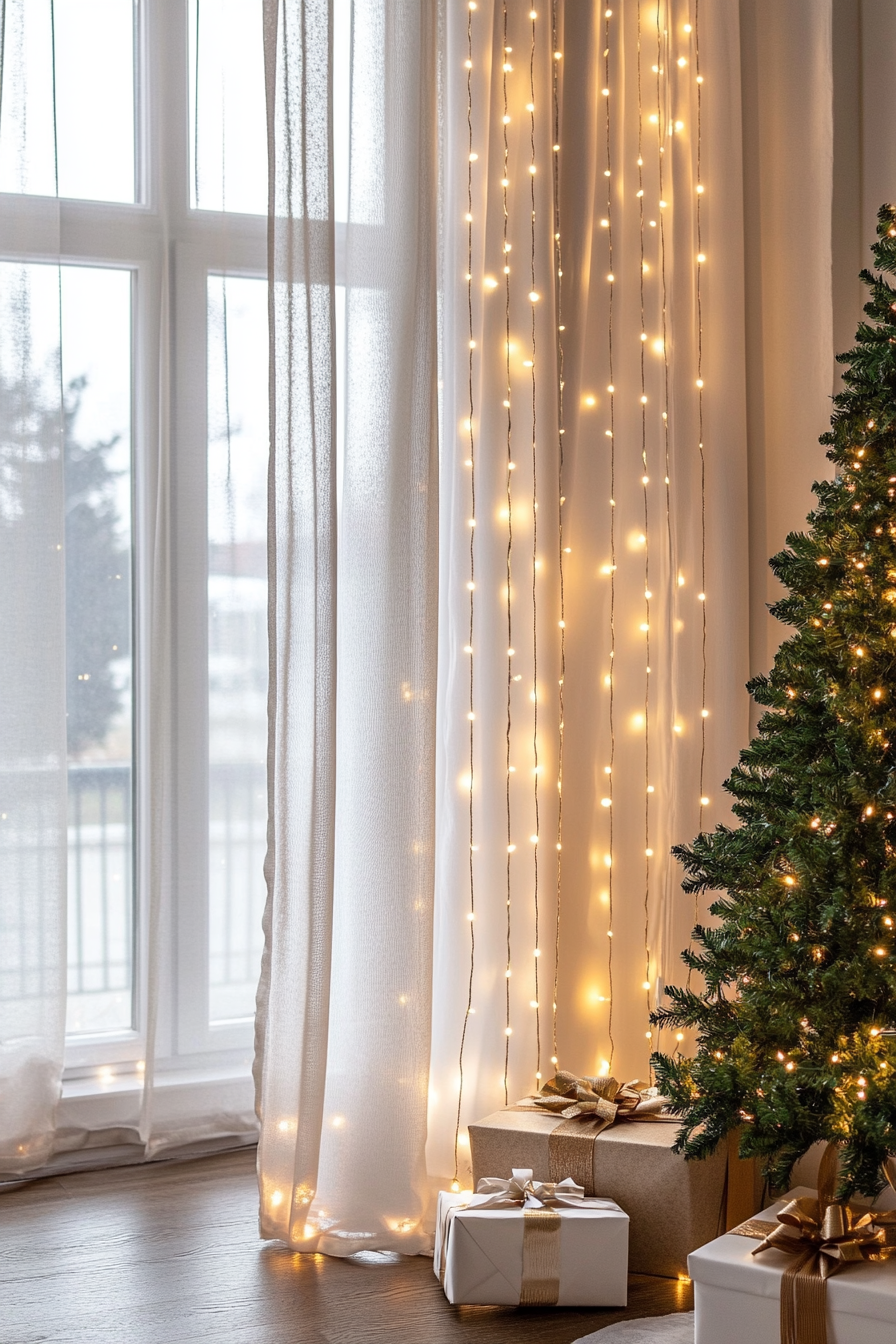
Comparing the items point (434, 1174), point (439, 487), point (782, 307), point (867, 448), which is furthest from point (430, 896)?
point (782, 307)

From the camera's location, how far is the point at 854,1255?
154cm

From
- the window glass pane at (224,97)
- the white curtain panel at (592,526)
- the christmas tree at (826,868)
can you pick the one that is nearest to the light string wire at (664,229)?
the white curtain panel at (592,526)

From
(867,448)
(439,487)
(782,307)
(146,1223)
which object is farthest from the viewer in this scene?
(782,307)

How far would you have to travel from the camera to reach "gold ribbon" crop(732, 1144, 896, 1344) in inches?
59.7

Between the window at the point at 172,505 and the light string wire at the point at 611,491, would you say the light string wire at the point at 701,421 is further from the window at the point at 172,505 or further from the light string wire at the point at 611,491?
the window at the point at 172,505

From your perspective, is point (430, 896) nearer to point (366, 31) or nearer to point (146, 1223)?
point (146, 1223)

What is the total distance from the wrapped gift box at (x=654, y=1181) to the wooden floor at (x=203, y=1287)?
0.06 meters

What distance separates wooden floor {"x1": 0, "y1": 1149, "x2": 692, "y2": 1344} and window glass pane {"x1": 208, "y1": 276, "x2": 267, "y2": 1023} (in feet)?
1.53

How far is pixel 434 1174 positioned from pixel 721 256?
1.79m

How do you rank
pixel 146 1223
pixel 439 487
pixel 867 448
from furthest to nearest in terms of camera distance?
pixel 439 487 < pixel 146 1223 < pixel 867 448

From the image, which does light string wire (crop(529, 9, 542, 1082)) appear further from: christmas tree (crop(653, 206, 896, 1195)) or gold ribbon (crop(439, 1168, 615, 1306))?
christmas tree (crop(653, 206, 896, 1195))

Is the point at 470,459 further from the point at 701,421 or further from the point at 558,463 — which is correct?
the point at 701,421

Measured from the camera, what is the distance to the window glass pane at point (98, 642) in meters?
2.47

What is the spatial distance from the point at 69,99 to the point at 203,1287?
6.96ft
